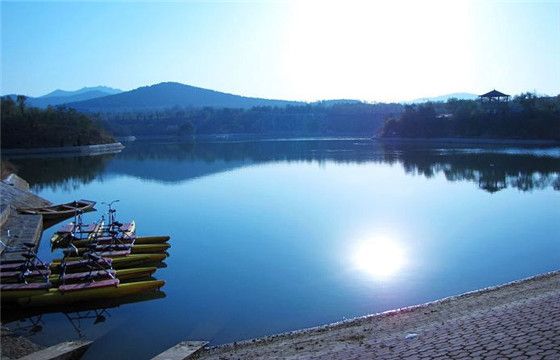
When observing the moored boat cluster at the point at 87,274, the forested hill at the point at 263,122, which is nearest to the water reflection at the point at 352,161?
the moored boat cluster at the point at 87,274

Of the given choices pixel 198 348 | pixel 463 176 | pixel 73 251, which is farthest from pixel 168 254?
pixel 463 176

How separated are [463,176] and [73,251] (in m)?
20.2

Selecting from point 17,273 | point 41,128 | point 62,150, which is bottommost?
point 17,273

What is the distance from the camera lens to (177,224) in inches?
591

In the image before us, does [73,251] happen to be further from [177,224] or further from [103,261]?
[177,224]

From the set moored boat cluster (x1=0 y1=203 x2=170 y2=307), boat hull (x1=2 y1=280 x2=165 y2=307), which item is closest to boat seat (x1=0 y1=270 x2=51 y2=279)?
moored boat cluster (x1=0 y1=203 x2=170 y2=307)

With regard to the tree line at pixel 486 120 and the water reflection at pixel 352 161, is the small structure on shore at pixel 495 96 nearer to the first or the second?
the tree line at pixel 486 120

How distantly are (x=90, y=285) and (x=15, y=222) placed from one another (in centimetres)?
729

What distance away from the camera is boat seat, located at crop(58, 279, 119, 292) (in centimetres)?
802

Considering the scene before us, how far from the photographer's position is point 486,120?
50.3 m

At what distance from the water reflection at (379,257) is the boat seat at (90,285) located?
177 inches

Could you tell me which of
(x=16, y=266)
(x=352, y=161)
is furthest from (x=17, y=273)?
(x=352, y=161)

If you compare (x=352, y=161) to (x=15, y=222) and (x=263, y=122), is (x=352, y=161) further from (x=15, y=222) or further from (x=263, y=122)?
(x=263, y=122)

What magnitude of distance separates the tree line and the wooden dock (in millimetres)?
41244
